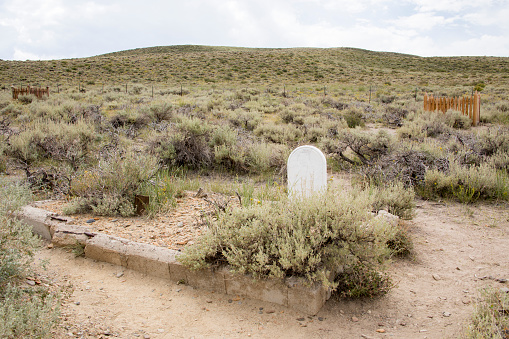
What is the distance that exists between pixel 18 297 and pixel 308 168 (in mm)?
3335

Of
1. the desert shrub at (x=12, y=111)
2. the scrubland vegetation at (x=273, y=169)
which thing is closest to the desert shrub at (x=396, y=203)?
the scrubland vegetation at (x=273, y=169)

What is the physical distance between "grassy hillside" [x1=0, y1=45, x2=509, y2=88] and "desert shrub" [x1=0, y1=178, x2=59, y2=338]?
29.9m

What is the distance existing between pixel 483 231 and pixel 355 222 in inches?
115

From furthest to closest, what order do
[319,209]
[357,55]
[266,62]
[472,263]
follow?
[357,55]
[266,62]
[472,263]
[319,209]

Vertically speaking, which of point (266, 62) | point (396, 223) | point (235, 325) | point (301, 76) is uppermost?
point (266, 62)

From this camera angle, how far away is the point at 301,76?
1464 inches

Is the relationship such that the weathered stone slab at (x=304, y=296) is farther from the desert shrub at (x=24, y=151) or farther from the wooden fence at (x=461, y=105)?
the wooden fence at (x=461, y=105)

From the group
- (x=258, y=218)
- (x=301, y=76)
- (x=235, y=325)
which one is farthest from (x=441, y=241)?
(x=301, y=76)

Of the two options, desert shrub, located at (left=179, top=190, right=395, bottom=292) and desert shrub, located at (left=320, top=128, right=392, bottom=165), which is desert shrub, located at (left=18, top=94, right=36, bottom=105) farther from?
desert shrub, located at (left=179, top=190, right=395, bottom=292)

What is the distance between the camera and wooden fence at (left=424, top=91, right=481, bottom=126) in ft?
42.4

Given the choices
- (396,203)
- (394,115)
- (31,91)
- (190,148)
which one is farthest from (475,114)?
(31,91)

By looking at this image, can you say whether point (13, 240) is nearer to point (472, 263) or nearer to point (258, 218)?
point (258, 218)

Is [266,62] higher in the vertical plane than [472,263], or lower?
higher

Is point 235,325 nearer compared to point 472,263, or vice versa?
point 235,325
